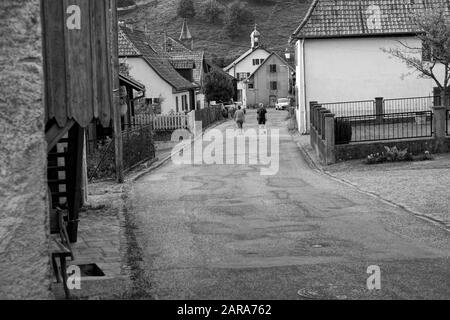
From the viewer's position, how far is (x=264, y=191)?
17406mm

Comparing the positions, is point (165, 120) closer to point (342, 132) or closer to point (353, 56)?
point (353, 56)

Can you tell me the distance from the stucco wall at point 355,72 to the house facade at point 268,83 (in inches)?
2412

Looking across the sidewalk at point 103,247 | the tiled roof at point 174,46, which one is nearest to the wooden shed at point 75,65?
the sidewalk at point 103,247

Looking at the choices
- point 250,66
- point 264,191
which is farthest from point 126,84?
point 250,66

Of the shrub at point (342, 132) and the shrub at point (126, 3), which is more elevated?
the shrub at point (126, 3)

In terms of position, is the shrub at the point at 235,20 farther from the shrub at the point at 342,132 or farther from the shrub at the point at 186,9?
the shrub at the point at 342,132

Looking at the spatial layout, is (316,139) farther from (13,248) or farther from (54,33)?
(13,248)

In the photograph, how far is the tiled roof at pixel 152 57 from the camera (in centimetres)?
4896

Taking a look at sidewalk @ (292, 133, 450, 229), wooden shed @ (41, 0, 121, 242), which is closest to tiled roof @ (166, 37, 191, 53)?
sidewalk @ (292, 133, 450, 229)

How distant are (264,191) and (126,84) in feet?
53.9

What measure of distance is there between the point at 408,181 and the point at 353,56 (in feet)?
69.3

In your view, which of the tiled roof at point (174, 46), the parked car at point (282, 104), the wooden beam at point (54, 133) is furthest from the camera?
the parked car at point (282, 104)

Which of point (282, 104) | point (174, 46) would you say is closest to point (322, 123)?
point (174, 46)

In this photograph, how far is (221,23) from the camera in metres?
153
